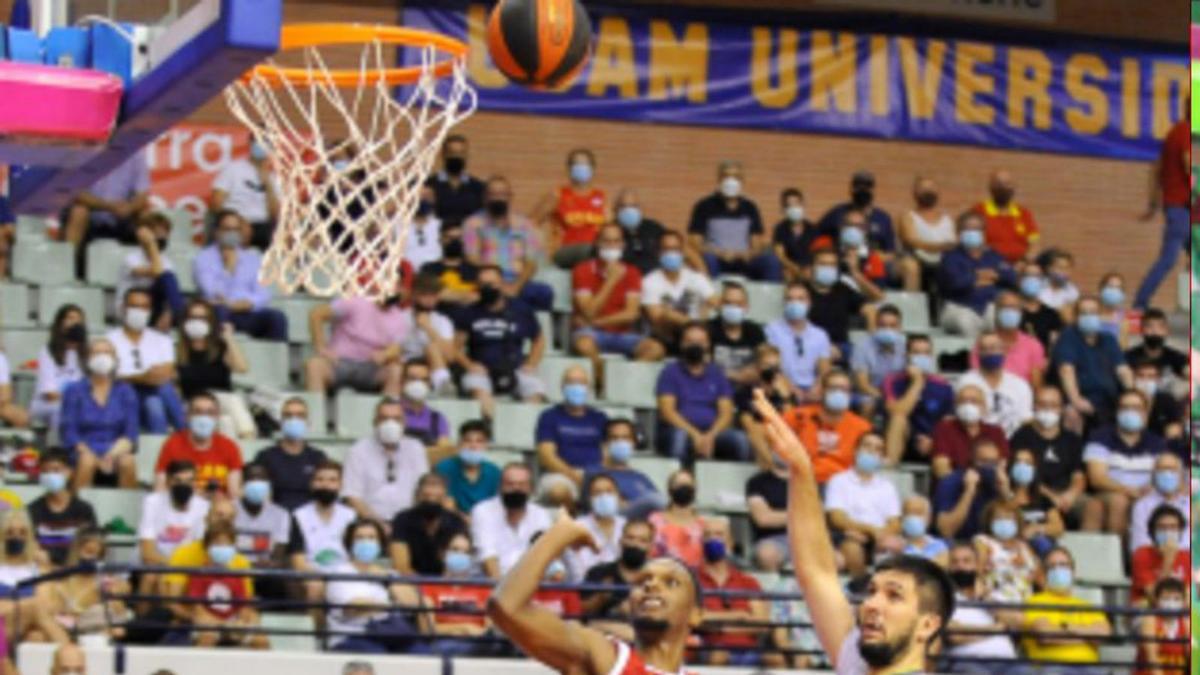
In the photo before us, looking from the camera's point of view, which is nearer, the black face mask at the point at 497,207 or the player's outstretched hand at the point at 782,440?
the player's outstretched hand at the point at 782,440

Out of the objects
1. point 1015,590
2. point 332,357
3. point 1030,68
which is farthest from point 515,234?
point 1030,68

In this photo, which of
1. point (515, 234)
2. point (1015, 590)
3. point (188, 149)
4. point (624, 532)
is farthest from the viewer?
point (188, 149)

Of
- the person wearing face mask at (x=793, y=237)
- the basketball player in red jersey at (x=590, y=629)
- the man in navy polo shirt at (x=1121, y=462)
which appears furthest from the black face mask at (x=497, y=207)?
the basketball player in red jersey at (x=590, y=629)

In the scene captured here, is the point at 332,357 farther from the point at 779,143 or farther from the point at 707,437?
the point at 779,143

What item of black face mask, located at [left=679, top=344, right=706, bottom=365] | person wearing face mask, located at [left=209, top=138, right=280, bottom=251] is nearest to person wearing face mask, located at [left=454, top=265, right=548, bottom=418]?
black face mask, located at [left=679, top=344, right=706, bottom=365]

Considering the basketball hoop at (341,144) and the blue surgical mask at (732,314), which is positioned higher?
the basketball hoop at (341,144)

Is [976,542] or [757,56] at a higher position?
[757,56]

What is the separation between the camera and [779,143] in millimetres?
18266

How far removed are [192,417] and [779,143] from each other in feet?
21.5

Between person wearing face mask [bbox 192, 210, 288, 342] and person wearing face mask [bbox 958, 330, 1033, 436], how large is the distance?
13.0ft

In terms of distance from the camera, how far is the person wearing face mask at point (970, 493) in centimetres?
1391

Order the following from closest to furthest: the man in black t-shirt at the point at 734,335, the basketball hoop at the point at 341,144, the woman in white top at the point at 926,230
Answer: the basketball hoop at the point at 341,144 < the man in black t-shirt at the point at 734,335 < the woman in white top at the point at 926,230

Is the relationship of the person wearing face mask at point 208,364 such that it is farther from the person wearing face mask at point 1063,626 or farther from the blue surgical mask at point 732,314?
the person wearing face mask at point 1063,626

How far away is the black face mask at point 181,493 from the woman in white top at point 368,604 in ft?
2.55
